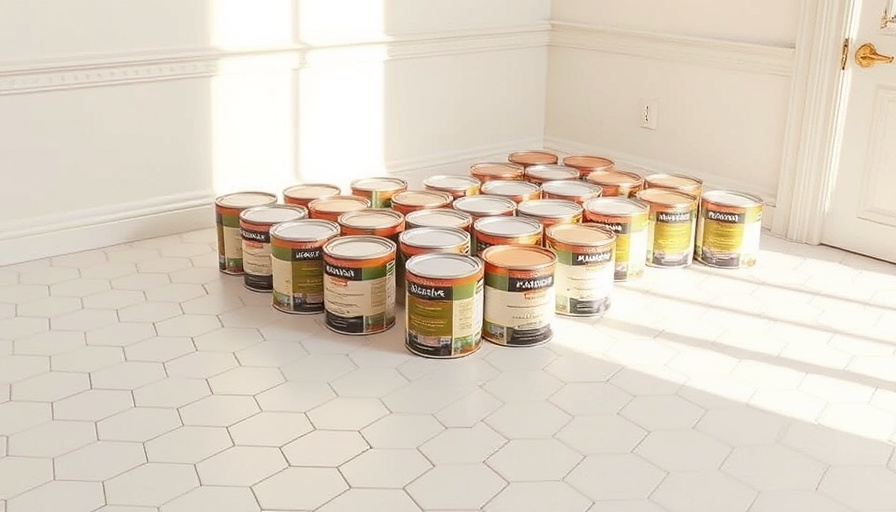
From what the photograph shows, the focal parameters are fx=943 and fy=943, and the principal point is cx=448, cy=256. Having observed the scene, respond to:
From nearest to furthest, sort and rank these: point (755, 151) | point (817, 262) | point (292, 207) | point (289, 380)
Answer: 1. point (289, 380)
2. point (292, 207)
3. point (817, 262)
4. point (755, 151)

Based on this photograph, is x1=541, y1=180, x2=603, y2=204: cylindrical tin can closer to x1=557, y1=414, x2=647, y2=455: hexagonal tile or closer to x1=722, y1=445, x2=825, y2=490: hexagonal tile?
x1=557, y1=414, x2=647, y2=455: hexagonal tile

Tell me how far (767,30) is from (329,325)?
1.94 meters

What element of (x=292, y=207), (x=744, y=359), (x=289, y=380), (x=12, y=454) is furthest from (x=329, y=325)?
(x=744, y=359)

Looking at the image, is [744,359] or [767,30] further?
[767,30]

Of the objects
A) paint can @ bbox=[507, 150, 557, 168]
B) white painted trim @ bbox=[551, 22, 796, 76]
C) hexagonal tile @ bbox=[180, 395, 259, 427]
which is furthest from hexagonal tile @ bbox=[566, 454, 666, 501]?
white painted trim @ bbox=[551, 22, 796, 76]

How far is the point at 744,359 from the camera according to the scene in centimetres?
243

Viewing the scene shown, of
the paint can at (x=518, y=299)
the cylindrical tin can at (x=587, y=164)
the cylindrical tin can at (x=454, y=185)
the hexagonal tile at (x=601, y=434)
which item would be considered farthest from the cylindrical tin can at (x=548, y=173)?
the hexagonal tile at (x=601, y=434)

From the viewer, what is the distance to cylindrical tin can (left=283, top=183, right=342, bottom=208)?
118 inches

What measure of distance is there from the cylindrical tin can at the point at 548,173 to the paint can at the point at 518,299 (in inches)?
31.8

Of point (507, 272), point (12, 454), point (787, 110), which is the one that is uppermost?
point (787, 110)

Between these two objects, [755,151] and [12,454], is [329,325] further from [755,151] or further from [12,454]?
[755,151]

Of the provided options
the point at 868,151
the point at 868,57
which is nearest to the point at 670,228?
the point at 868,151

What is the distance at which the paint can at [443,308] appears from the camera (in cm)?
233

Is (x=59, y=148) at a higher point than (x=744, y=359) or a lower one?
higher
